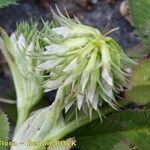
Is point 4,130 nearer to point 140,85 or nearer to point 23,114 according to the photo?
point 23,114

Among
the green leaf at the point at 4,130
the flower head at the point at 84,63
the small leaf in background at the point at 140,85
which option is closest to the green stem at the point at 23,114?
the green leaf at the point at 4,130

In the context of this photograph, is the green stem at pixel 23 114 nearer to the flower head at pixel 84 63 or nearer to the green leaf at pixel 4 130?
the green leaf at pixel 4 130

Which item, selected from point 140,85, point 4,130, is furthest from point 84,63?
point 4,130

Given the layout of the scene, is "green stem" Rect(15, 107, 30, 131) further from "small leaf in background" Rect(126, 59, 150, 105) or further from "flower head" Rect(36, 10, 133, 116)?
"small leaf in background" Rect(126, 59, 150, 105)

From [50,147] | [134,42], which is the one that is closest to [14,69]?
[50,147]

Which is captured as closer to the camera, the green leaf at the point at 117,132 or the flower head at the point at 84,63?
the flower head at the point at 84,63

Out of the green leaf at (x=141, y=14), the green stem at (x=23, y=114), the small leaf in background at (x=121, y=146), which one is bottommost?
the green stem at (x=23, y=114)

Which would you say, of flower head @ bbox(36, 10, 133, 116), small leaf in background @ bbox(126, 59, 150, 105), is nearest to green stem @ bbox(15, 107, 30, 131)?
flower head @ bbox(36, 10, 133, 116)
